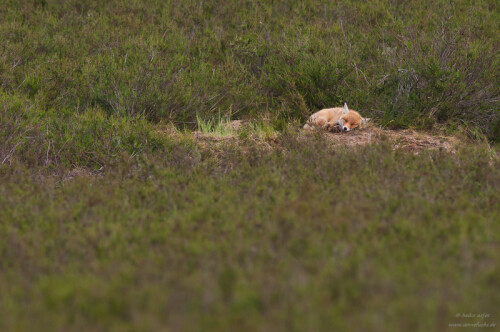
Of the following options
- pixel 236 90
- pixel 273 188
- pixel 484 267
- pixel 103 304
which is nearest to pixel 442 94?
pixel 236 90

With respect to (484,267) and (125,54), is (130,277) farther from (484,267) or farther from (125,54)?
(125,54)

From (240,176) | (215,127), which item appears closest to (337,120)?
(215,127)

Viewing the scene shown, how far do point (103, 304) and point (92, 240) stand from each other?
3.19ft

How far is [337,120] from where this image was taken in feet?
25.2

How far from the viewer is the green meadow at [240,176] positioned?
8.82 feet

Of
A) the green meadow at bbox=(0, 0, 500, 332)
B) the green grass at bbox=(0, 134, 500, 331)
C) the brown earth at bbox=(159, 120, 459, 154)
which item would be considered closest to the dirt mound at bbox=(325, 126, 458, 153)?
the brown earth at bbox=(159, 120, 459, 154)

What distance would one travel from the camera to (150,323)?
95.5 inches

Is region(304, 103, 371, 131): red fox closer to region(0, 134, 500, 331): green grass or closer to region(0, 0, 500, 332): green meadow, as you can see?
region(0, 0, 500, 332): green meadow

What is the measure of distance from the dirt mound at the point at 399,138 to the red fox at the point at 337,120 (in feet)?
0.36

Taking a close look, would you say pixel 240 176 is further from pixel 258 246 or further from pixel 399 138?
pixel 399 138

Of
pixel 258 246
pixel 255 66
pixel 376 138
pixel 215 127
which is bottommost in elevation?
pixel 215 127

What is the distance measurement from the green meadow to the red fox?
0.48 m

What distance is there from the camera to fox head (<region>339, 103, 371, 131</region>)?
7.55 m

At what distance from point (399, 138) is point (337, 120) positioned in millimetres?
971
